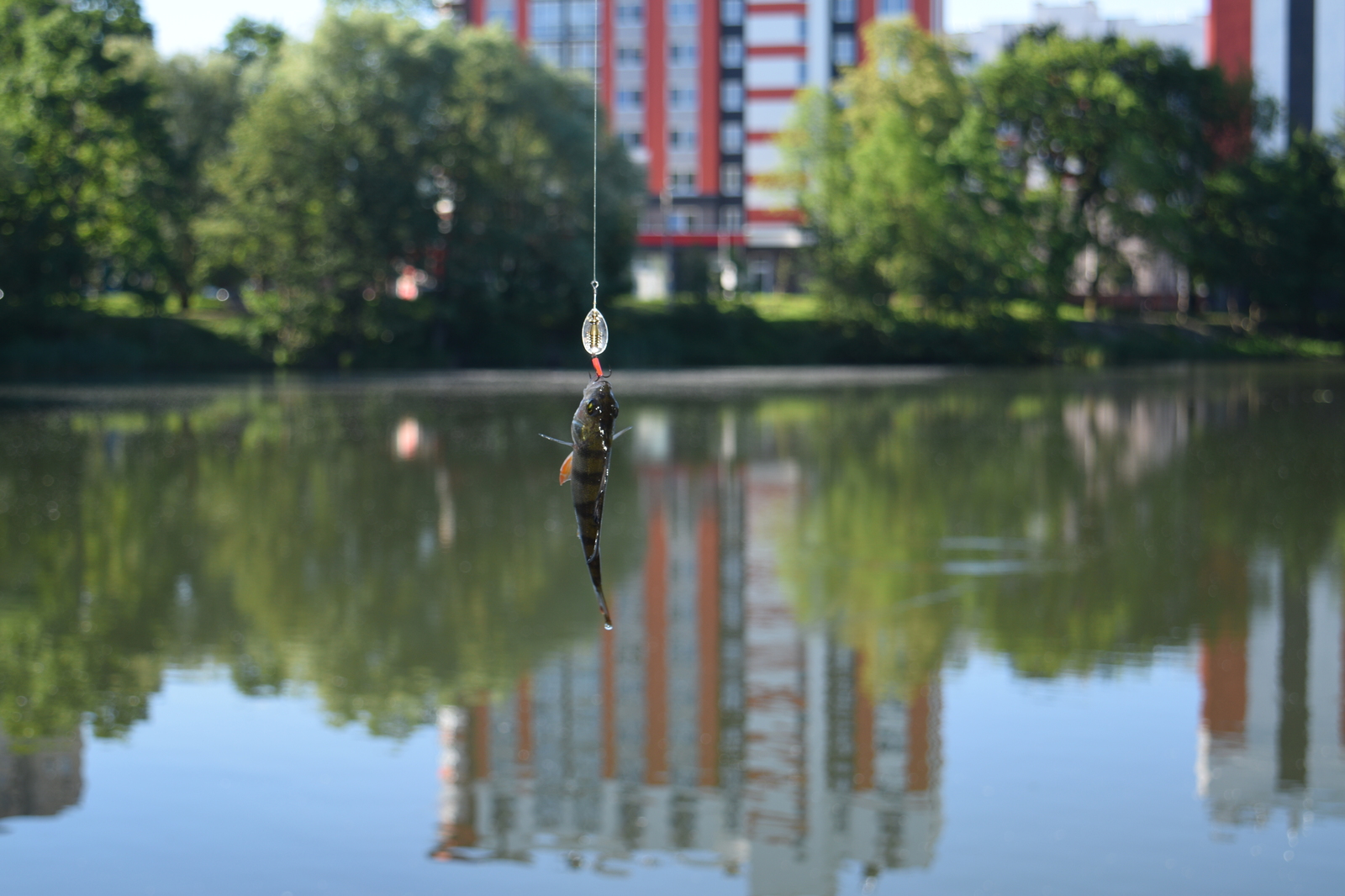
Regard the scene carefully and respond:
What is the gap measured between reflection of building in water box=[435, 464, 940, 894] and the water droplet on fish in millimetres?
20244

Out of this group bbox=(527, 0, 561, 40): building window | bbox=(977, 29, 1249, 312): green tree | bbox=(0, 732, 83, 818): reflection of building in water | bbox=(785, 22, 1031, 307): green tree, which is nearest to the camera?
bbox=(0, 732, 83, 818): reflection of building in water

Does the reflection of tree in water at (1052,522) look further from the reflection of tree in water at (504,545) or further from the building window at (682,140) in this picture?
the building window at (682,140)

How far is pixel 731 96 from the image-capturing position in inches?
5689

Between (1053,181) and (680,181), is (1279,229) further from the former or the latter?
(680,181)

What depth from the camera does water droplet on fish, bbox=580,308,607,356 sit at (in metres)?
6.43

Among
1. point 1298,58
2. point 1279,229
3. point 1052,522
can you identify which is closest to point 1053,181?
point 1279,229

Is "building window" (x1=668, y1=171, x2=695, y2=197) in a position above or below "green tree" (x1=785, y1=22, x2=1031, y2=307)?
above

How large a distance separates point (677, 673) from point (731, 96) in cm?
11381

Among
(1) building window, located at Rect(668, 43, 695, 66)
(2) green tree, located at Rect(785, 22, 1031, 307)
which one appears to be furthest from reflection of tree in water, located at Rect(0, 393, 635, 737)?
(1) building window, located at Rect(668, 43, 695, 66)

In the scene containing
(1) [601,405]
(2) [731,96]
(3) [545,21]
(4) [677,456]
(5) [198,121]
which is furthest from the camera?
(3) [545,21]

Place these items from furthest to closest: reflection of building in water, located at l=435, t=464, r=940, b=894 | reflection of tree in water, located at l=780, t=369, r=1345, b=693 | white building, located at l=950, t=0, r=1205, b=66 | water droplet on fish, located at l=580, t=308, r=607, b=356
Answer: white building, located at l=950, t=0, r=1205, b=66, reflection of tree in water, located at l=780, t=369, r=1345, b=693, reflection of building in water, located at l=435, t=464, r=940, b=894, water droplet on fish, located at l=580, t=308, r=607, b=356

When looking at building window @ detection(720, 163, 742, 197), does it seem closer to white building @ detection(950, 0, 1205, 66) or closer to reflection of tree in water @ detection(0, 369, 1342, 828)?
white building @ detection(950, 0, 1205, 66)

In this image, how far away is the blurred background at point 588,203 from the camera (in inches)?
3561

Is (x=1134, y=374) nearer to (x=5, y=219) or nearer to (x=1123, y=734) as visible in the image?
(x=5, y=219)
